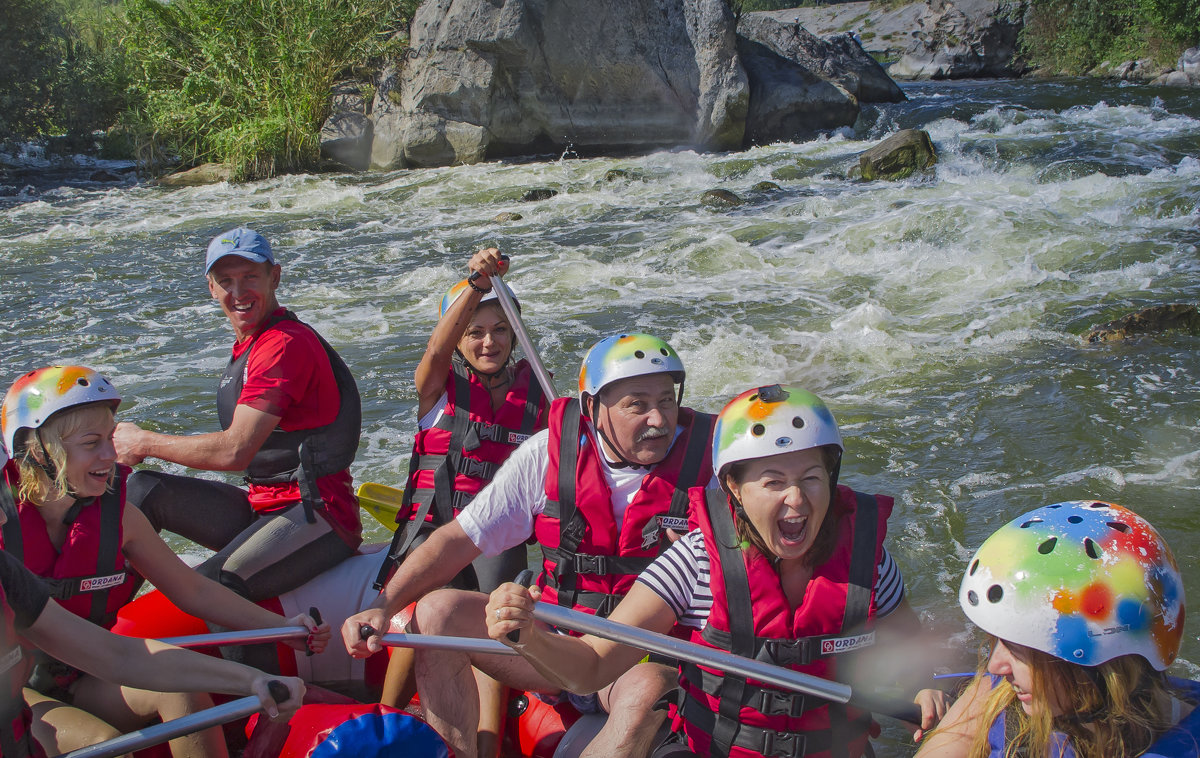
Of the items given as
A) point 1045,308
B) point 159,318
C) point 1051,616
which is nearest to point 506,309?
point 1051,616

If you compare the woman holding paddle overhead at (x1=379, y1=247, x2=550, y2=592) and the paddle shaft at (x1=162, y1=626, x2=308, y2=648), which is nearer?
the paddle shaft at (x1=162, y1=626, x2=308, y2=648)

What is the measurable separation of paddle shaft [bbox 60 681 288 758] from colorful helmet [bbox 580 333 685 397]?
1.18 meters

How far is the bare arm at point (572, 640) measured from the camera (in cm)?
225

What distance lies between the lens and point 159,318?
983 cm

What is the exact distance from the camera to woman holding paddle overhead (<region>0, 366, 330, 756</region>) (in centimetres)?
273

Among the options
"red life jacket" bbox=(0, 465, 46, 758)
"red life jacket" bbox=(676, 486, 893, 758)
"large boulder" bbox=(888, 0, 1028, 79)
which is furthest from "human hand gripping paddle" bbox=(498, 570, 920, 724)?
"large boulder" bbox=(888, 0, 1028, 79)

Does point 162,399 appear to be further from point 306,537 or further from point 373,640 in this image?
point 373,640

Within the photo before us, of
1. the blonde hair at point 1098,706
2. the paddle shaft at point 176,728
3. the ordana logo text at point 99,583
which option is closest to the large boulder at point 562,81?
the ordana logo text at point 99,583

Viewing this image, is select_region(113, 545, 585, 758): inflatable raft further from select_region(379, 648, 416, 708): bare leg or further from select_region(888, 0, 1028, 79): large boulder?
select_region(888, 0, 1028, 79): large boulder

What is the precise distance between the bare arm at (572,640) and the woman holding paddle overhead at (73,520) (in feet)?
3.28

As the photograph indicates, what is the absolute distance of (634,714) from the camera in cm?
267

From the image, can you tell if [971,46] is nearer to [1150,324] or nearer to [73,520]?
[1150,324]

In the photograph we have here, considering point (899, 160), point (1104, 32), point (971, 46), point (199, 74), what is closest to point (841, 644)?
point (899, 160)

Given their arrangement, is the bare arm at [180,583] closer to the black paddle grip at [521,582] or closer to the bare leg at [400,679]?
the bare leg at [400,679]
